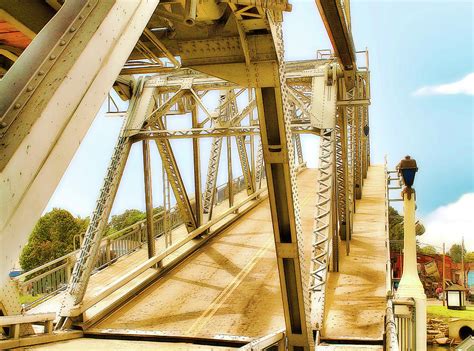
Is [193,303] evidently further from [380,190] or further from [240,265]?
[380,190]

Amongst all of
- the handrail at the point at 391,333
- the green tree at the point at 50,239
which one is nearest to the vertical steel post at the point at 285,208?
the handrail at the point at 391,333

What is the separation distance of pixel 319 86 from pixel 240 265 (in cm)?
538

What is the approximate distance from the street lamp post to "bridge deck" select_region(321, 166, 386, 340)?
96 cm

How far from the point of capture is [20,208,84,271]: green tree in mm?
24328

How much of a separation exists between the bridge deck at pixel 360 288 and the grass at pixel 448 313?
527 inches

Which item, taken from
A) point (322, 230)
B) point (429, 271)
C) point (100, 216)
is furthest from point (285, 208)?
point (429, 271)

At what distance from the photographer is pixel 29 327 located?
925cm

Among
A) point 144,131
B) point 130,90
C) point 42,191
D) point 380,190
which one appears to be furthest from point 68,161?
point 380,190

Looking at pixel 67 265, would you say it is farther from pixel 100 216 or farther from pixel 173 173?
pixel 173 173

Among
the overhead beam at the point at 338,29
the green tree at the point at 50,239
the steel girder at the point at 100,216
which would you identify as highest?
the overhead beam at the point at 338,29

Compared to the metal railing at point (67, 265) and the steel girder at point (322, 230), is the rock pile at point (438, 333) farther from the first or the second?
the steel girder at point (322, 230)

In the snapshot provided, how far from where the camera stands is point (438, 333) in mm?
28234

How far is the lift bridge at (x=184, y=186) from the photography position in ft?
8.64

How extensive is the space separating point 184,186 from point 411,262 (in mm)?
7167
